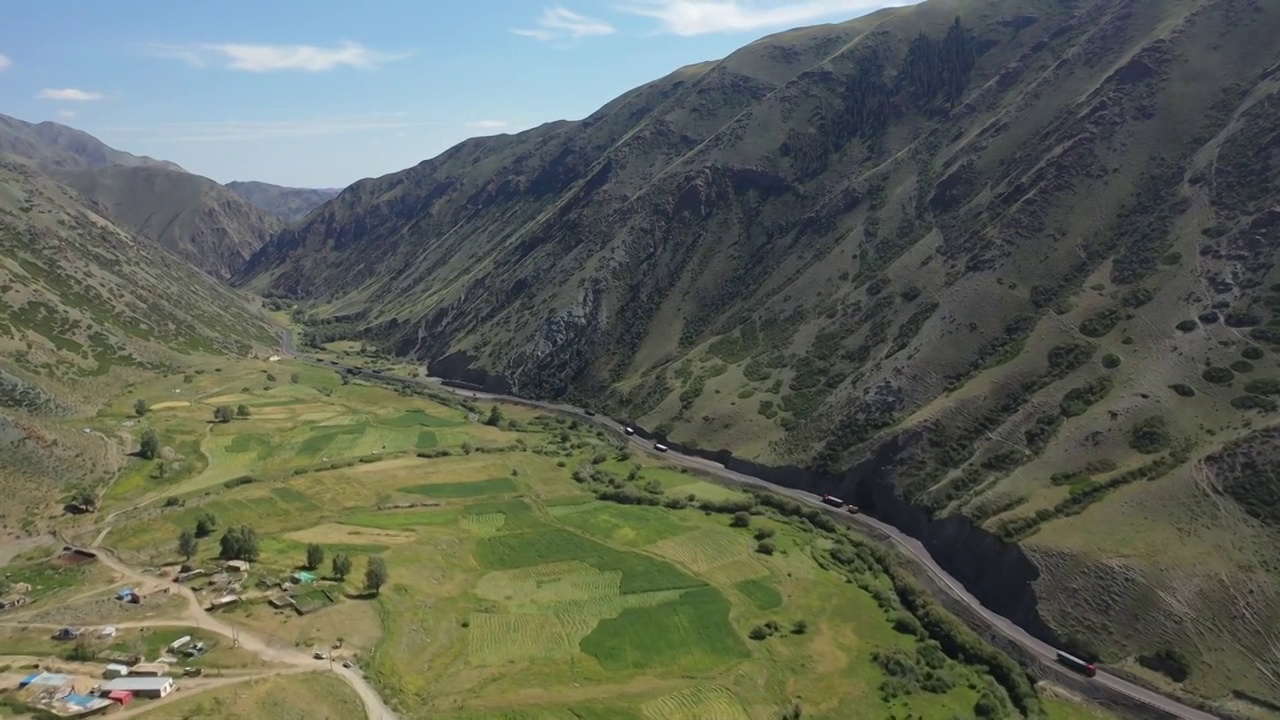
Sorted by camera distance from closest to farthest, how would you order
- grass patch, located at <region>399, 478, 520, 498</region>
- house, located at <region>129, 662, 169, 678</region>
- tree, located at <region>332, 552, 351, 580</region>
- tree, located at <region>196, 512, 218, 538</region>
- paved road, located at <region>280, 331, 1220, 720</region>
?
house, located at <region>129, 662, 169, 678</region>, paved road, located at <region>280, 331, 1220, 720</region>, tree, located at <region>332, 552, 351, 580</region>, tree, located at <region>196, 512, 218, 538</region>, grass patch, located at <region>399, 478, 520, 498</region>

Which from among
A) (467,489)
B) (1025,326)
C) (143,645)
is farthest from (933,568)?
(143,645)

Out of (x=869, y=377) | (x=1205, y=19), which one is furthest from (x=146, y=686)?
(x=1205, y=19)

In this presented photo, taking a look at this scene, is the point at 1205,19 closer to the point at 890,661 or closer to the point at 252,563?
the point at 890,661

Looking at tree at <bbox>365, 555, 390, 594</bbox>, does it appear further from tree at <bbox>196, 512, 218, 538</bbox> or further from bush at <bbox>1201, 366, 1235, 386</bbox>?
bush at <bbox>1201, 366, 1235, 386</bbox>

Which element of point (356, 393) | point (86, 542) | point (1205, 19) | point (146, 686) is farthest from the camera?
point (356, 393)

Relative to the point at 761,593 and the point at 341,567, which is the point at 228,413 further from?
the point at 761,593

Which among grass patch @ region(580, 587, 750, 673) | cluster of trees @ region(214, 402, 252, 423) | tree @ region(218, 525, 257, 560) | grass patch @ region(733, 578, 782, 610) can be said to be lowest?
grass patch @ region(733, 578, 782, 610)

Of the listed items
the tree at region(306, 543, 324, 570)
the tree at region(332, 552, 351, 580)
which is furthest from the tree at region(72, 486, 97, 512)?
the tree at region(332, 552, 351, 580)

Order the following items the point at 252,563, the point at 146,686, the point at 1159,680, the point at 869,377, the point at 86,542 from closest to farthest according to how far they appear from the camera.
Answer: the point at 146,686, the point at 1159,680, the point at 252,563, the point at 86,542, the point at 869,377
